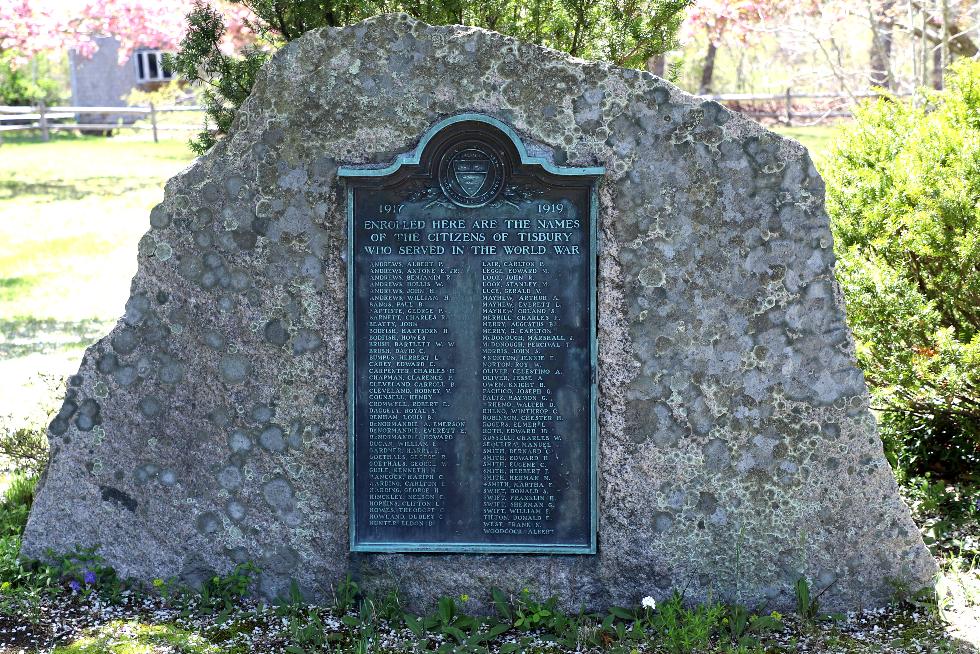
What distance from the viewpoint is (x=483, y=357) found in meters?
4.28

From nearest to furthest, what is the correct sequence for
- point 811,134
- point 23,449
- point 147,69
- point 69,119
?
point 23,449 < point 811,134 < point 69,119 < point 147,69

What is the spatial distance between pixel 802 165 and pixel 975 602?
2.05m

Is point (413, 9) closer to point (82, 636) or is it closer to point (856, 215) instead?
point (856, 215)

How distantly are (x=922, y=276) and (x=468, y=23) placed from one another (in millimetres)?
2825

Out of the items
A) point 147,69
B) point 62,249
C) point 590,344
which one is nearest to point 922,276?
point 590,344

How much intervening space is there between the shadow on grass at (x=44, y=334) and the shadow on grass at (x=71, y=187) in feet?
30.5

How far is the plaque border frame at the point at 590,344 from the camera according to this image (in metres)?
4.09

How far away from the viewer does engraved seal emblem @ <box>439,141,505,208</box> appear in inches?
163

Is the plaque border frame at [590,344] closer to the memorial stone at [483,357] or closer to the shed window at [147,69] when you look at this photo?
the memorial stone at [483,357]

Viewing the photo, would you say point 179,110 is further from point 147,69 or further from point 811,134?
point 811,134

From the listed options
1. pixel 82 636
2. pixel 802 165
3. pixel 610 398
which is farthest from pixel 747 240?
pixel 82 636

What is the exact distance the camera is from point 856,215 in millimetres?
5785

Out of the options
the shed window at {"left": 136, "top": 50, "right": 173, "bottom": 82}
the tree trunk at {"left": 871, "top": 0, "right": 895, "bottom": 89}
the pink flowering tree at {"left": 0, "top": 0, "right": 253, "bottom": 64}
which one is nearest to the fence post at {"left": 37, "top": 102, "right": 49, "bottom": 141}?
the shed window at {"left": 136, "top": 50, "right": 173, "bottom": 82}

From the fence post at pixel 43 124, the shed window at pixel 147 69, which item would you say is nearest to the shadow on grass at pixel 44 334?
the fence post at pixel 43 124
